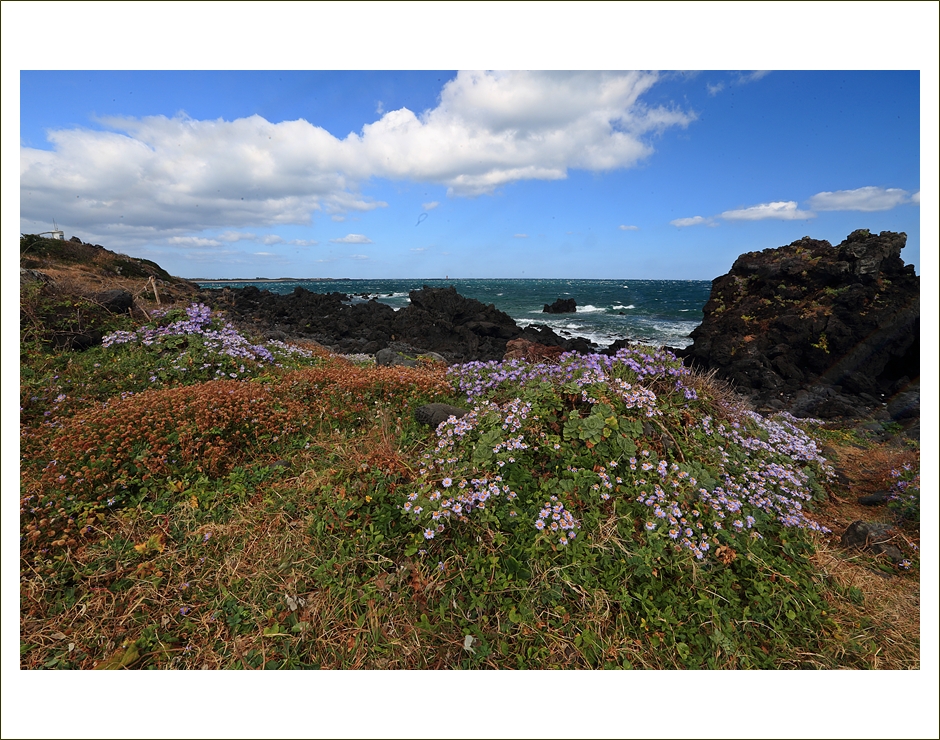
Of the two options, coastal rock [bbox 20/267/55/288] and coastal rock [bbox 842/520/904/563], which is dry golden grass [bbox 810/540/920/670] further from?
coastal rock [bbox 20/267/55/288]

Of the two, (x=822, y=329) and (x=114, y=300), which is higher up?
(x=114, y=300)

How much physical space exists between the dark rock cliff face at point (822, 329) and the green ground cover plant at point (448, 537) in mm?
7901

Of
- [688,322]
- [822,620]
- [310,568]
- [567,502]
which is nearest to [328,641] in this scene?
[310,568]

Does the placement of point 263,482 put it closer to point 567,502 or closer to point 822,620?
point 567,502

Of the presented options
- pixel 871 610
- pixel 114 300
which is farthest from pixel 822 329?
pixel 114 300

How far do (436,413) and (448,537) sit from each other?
5.01 ft

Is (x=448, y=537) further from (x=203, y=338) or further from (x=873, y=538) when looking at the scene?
(x=203, y=338)

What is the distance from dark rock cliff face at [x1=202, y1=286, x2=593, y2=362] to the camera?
52.2ft

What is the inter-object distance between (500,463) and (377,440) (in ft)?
4.67

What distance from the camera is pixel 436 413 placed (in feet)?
13.2

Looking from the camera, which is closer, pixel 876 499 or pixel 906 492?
pixel 906 492

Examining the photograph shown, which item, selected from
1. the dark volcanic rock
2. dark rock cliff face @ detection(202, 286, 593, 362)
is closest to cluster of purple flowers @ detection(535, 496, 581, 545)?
dark rock cliff face @ detection(202, 286, 593, 362)

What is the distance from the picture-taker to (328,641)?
232cm

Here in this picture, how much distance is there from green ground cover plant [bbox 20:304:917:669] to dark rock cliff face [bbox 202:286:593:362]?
968cm
